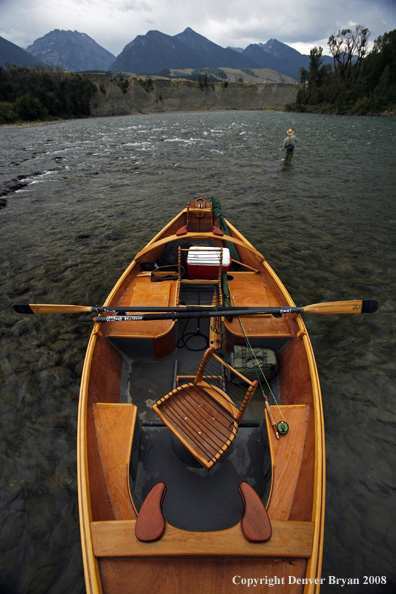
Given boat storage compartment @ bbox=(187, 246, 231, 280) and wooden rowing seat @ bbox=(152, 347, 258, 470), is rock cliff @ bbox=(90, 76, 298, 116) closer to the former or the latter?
boat storage compartment @ bbox=(187, 246, 231, 280)

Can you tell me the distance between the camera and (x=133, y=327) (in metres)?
7.11

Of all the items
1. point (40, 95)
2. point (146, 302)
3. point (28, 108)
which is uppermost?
point (40, 95)

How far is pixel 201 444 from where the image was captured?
14.5ft

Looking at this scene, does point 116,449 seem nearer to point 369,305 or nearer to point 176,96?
point 369,305

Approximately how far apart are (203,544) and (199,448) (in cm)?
122

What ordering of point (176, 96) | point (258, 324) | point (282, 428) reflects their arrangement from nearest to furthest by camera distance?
point (282, 428)
point (258, 324)
point (176, 96)

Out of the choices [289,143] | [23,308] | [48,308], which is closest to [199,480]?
[48,308]

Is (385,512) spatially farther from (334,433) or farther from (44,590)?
(44,590)

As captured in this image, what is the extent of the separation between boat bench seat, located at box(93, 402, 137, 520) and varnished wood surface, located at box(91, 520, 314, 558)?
1.69ft

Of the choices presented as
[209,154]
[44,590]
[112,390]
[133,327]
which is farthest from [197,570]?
[209,154]

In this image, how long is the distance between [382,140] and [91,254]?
46.7m

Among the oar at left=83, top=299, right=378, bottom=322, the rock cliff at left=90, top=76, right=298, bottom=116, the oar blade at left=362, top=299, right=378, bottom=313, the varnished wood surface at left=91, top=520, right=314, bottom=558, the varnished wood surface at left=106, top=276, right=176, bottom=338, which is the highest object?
the rock cliff at left=90, top=76, right=298, bottom=116

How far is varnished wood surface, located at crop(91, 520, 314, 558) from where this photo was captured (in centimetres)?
326

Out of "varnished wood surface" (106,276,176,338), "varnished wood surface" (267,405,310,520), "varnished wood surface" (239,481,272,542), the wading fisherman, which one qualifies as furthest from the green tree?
"varnished wood surface" (239,481,272,542)
